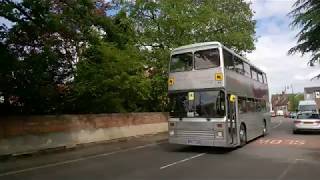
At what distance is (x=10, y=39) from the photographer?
19.0 metres

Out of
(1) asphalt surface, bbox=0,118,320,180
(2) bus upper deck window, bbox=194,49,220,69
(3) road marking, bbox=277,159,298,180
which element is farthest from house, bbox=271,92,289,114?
(3) road marking, bbox=277,159,298,180

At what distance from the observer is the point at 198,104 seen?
18.3m

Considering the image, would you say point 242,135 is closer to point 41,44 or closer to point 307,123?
point 41,44

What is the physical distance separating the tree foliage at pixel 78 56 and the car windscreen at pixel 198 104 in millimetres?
4396

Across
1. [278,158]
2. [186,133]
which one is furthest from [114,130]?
[278,158]

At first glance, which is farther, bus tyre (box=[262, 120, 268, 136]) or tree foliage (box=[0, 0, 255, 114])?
bus tyre (box=[262, 120, 268, 136])

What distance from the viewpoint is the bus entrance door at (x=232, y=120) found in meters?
18.3

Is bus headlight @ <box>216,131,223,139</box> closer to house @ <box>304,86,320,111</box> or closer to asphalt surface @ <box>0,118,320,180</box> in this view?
asphalt surface @ <box>0,118,320,180</box>

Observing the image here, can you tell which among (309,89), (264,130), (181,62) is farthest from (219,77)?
(309,89)

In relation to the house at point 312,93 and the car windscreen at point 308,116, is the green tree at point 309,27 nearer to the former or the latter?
the car windscreen at point 308,116

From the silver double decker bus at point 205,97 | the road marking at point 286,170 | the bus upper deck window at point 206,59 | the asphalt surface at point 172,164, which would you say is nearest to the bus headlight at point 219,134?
the silver double decker bus at point 205,97

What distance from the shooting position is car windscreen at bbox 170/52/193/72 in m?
18.7

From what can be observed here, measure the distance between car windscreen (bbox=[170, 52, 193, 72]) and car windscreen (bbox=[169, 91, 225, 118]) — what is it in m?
1.01

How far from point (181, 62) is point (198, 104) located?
1940 millimetres
